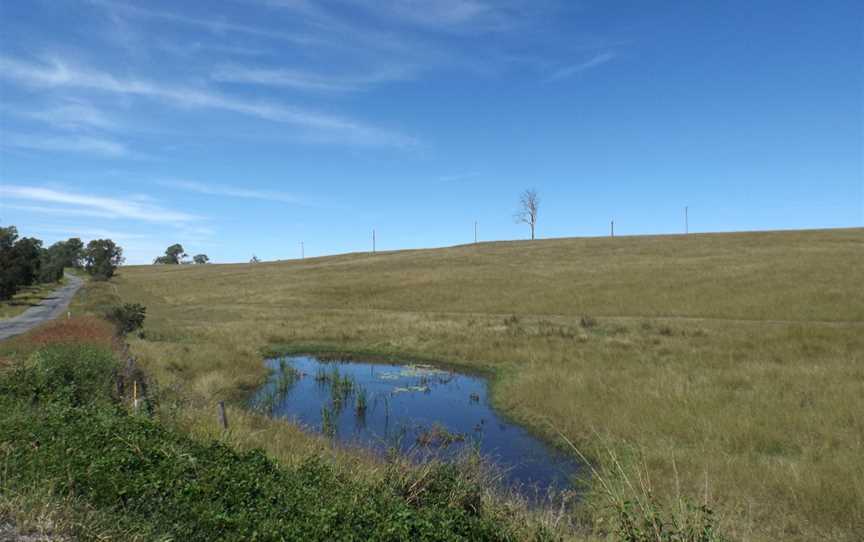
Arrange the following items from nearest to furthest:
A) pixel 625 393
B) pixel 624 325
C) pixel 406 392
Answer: pixel 625 393 < pixel 406 392 < pixel 624 325

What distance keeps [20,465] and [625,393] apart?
13451 mm

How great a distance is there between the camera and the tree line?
A: 56000 mm

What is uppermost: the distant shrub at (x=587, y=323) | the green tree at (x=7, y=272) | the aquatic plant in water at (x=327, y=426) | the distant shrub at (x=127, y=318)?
the green tree at (x=7, y=272)

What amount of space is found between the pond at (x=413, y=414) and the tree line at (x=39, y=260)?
4906 cm

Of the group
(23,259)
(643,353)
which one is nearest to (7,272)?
(23,259)

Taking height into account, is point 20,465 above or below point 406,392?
above

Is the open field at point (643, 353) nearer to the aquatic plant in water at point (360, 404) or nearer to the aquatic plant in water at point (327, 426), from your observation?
the aquatic plant in water at point (327, 426)

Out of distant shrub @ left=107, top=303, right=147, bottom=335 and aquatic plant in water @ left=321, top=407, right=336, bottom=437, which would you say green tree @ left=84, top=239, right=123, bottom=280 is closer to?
distant shrub @ left=107, top=303, right=147, bottom=335

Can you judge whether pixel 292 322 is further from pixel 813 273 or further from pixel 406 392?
pixel 813 273

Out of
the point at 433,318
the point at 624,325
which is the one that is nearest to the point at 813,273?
the point at 624,325

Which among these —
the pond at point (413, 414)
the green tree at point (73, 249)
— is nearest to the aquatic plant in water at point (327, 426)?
the pond at point (413, 414)

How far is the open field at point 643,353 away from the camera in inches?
363

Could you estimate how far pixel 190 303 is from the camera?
53.1 m

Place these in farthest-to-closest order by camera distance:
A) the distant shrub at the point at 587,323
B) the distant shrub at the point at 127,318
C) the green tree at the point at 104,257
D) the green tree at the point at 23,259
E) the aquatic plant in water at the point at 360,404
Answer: the green tree at the point at 104,257, the green tree at the point at 23,259, the distant shrub at the point at 587,323, the distant shrub at the point at 127,318, the aquatic plant in water at the point at 360,404
